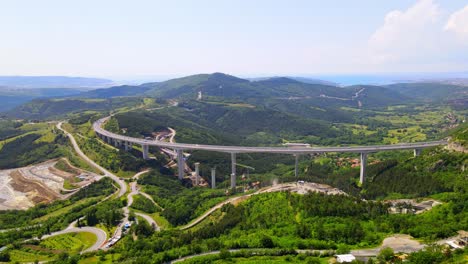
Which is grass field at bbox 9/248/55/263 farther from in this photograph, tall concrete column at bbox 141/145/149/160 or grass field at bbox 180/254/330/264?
tall concrete column at bbox 141/145/149/160

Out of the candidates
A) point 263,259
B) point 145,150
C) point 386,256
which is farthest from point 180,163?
point 386,256

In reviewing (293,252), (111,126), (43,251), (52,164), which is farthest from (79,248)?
(111,126)

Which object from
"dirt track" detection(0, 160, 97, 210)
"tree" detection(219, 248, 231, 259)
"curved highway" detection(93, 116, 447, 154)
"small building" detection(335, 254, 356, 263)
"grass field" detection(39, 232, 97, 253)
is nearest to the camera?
"small building" detection(335, 254, 356, 263)

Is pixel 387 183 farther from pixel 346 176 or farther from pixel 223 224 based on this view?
pixel 223 224

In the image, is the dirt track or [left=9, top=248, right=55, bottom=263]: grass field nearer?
[left=9, top=248, right=55, bottom=263]: grass field

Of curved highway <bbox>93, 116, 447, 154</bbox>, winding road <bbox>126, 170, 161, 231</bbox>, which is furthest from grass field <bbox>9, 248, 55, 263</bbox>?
curved highway <bbox>93, 116, 447, 154</bbox>

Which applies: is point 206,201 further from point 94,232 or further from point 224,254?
point 224,254

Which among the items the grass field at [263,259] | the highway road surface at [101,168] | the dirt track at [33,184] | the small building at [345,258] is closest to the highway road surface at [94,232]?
the highway road surface at [101,168]

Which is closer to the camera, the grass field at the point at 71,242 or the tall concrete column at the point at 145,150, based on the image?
the grass field at the point at 71,242

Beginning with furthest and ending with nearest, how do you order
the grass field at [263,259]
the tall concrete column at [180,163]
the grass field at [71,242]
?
the tall concrete column at [180,163], the grass field at [71,242], the grass field at [263,259]

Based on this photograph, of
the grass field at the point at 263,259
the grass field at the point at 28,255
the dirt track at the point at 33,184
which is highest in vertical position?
the grass field at the point at 263,259

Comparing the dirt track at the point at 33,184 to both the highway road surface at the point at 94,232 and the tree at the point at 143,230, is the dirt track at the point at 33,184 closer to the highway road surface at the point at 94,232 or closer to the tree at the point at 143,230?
the highway road surface at the point at 94,232
